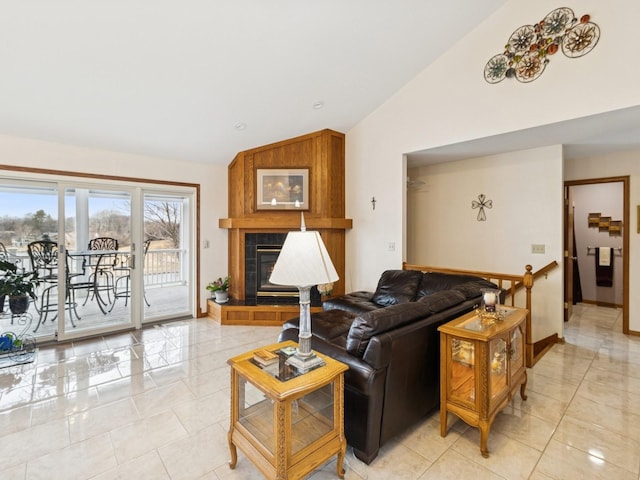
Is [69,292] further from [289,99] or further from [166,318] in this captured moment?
[289,99]

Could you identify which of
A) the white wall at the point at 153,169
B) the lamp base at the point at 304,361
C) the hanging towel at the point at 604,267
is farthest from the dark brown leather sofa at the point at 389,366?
the hanging towel at the point at 604,267

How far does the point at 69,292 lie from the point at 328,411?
3.93 meters

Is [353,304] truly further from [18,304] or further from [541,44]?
[18,304]

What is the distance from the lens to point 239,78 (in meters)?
3.21

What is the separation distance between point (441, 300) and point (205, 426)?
1958mm

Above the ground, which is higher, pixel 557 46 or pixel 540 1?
pixel 540 1

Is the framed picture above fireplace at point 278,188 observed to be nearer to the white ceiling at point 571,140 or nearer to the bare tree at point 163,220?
the bare tree at point 163,220

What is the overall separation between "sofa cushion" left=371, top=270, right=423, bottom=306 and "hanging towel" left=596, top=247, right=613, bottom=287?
4.19m

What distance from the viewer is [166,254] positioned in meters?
5.06

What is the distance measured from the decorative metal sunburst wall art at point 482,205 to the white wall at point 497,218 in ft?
0.14

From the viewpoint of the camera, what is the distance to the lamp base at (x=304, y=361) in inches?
65.3

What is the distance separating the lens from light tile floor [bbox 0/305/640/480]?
5.90 feet

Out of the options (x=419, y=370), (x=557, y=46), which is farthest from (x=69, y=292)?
(x=557, y=46)

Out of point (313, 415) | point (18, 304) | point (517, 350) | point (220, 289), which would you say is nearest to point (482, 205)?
point (517, 350)
